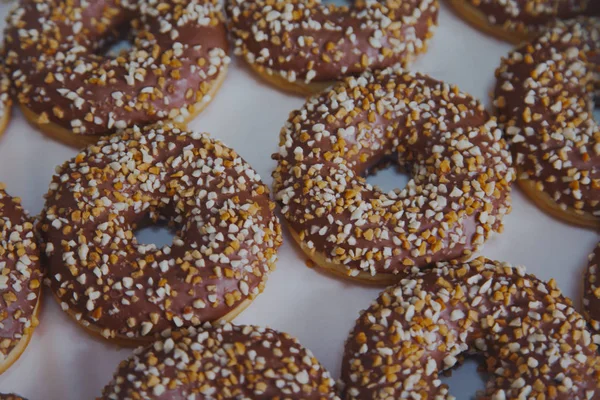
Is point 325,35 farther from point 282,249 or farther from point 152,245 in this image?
point 152,245

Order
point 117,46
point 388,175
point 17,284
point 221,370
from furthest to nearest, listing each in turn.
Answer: point 117,46 < point 388,175 < point 17,284 < point 221,370

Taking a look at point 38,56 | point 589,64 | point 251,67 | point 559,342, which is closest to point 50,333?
point 38,56

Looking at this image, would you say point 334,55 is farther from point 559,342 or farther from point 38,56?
point 559,342

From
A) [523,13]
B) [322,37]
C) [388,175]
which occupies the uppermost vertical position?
[523,13]

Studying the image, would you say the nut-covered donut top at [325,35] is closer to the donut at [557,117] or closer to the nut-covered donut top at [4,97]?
the donut at [557,117]

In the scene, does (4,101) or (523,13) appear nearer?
(4,101)

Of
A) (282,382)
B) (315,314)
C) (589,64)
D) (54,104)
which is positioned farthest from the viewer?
(589,64)

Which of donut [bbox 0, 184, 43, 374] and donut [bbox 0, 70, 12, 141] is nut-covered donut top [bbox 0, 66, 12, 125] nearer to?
donut [bbox 0, 70, 12, 141]

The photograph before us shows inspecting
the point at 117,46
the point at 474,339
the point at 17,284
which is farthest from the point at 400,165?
the point at 17,284
